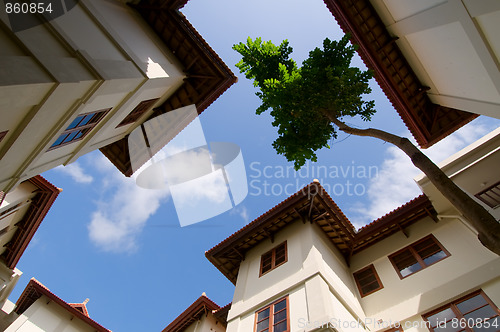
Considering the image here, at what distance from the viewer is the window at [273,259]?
10867 mm

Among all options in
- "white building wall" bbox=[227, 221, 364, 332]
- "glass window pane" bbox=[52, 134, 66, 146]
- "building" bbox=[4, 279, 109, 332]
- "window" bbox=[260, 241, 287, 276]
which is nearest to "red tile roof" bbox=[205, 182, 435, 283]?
"white building wall" bbox=[227, 221, 364, 332]

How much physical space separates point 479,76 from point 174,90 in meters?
10.2

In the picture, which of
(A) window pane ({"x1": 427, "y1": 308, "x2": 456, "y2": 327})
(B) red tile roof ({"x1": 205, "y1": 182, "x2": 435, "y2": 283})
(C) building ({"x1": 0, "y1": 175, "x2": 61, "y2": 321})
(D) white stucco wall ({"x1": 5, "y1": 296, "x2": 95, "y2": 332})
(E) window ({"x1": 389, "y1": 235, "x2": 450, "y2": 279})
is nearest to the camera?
(A) window pane ({"x1": 427, "y1": 308, "x2": 456, "y2": 327})

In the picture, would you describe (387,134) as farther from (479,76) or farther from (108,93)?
(108,93)

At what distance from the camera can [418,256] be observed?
10.0 meters

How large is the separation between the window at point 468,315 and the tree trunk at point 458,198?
3367mm

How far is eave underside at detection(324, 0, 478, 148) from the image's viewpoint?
10325mm

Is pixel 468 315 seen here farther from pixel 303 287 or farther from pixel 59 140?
pixel 59 140

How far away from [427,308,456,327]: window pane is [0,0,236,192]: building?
33.4ft

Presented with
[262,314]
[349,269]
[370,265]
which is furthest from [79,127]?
[370,265]

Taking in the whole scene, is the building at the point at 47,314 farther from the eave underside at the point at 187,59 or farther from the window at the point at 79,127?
the window at the point at 79,127

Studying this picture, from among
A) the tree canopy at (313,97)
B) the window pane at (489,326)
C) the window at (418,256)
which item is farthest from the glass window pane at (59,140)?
the window pane at (489,326)

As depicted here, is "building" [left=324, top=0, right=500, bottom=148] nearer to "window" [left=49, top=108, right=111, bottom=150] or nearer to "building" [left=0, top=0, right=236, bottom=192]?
"building" [left=0, top=0, right=236, bottom=192]

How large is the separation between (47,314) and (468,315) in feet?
60.2
